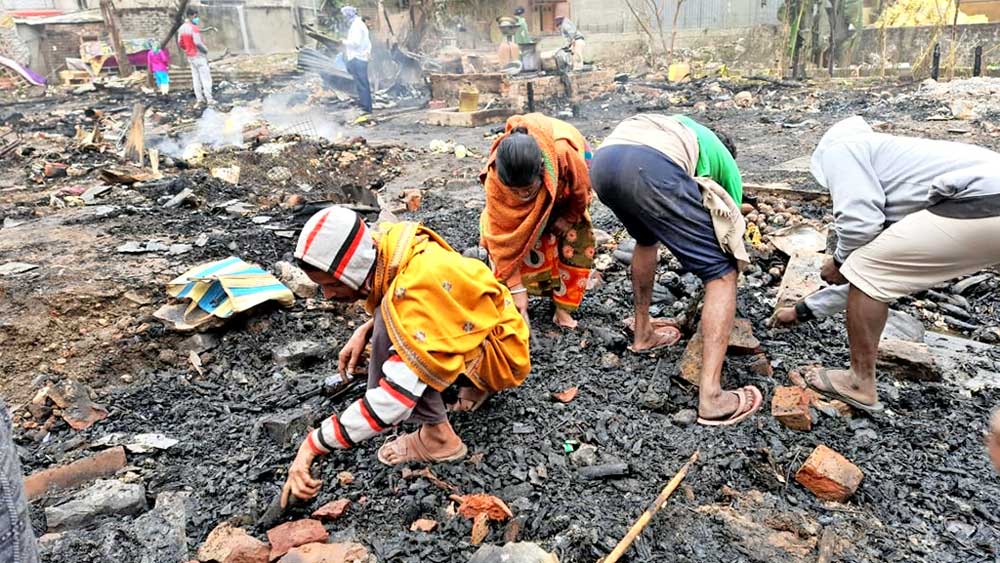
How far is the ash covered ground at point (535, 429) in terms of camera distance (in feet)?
7.43

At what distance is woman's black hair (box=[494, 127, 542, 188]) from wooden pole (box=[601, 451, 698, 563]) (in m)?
1.49

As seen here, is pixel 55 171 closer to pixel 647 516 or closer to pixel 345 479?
pixel 345 479

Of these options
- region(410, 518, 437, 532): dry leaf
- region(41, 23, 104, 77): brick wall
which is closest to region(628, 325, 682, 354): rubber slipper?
region(410, 518, 437, 532): dry leaf

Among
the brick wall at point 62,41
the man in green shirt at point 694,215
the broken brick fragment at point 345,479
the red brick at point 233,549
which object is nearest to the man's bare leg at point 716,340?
the man in green shirt at point 694,215

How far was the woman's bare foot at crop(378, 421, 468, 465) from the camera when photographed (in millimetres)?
2633

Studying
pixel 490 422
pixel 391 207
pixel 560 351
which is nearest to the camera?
pixel 490 422

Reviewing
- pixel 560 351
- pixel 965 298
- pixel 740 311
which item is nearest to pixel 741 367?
pixel 740 311

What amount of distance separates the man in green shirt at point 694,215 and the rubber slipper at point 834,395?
0.31 meters

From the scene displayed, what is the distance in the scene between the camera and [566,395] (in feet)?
10.3

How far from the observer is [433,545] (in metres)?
2.26

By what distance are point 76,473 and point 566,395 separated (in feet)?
7.21

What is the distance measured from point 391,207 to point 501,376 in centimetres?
453

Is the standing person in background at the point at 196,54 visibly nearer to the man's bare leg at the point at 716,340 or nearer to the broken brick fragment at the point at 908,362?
the man's bare leg at the point at 716,340

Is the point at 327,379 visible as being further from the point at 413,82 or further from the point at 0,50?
the point at 0,50
